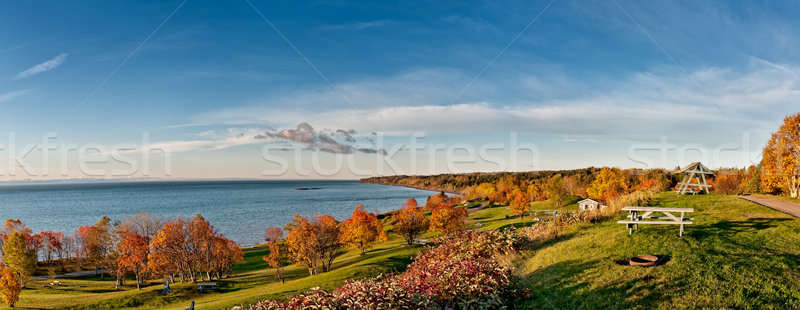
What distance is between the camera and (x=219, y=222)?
4035 inches

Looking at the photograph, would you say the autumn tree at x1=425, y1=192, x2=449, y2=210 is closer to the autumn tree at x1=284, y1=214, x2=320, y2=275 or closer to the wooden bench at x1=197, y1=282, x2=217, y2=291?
the autumn tree at x1=284, y1=214, x2=320, y2=275

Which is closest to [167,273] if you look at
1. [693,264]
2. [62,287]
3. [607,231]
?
[62,287]

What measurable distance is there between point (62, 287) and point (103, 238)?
1831 centimetres

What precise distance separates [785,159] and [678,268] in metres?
24.6

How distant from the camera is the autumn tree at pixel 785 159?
23109 millimetres

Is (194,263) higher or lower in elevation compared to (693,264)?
lower

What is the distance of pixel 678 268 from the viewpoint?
28.4 feet

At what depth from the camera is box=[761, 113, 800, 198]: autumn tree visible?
23.1 m

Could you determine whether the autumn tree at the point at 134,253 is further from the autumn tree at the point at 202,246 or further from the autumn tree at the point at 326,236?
the autumn tree at the point at 326,236

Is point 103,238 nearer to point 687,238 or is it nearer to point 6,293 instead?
point 6,293

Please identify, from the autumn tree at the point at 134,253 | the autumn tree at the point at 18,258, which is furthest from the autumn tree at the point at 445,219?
the autumn tree at the point at 18,258

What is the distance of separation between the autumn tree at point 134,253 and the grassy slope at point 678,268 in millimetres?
46301

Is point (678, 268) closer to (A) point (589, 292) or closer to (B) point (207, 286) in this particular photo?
(A) point (589, 292)

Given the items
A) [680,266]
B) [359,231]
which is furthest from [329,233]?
[680,266]
